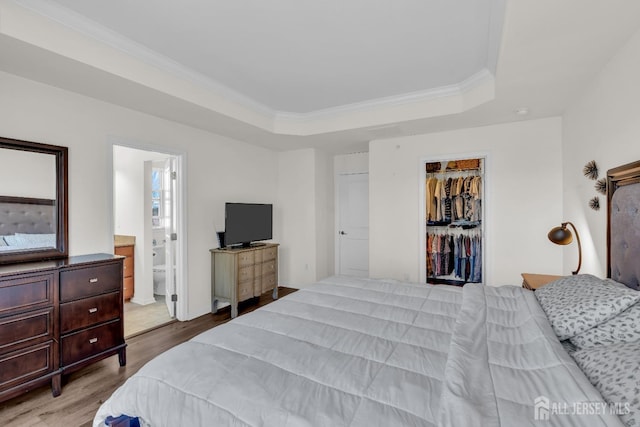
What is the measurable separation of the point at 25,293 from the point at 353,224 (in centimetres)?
417

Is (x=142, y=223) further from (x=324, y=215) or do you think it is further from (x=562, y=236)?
(x=562, y=236)

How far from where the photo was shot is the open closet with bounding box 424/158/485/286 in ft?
14.1

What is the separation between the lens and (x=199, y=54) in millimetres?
2449

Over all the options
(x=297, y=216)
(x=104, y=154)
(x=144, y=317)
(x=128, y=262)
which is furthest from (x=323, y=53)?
(x=128, y=262)

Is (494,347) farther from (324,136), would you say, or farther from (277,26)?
(324,136)

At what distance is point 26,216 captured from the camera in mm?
2262

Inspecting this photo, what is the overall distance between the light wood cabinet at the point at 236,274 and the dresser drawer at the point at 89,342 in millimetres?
1324

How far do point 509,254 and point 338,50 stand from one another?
2.96m

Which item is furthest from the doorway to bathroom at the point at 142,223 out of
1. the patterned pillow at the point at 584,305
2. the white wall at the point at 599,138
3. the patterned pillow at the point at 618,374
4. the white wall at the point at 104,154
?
the white wall at the point at 599,138

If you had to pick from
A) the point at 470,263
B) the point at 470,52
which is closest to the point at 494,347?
the point at 470,52

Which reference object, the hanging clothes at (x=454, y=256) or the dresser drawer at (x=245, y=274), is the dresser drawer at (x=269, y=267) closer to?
the dresser drawer at (x=245, y=274)

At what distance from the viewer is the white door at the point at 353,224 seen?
518cm

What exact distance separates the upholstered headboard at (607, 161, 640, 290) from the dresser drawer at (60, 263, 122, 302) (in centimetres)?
349

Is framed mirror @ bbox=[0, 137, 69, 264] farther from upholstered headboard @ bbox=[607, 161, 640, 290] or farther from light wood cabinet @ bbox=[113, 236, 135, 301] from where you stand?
upholstered headboard @ bbox=[607, 161, 640, 290]
